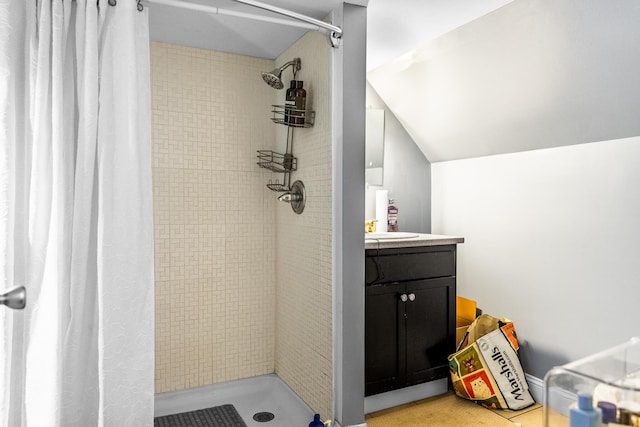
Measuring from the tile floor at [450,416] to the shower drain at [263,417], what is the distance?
0.52 meters

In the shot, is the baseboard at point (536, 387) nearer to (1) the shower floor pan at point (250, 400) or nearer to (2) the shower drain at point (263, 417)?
(1) the shower floor pan at point (250, 400)

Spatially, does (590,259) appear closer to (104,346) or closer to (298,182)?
(298,182)

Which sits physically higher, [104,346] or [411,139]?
[411,139]

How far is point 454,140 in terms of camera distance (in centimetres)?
307

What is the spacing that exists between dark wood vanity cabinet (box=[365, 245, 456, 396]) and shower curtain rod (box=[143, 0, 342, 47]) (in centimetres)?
109

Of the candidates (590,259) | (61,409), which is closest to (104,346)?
(61,409)

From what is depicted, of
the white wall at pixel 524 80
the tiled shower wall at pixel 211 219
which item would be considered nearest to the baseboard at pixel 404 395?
the tiled shower wall at pixel 211 219

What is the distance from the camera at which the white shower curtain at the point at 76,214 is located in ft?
4.99

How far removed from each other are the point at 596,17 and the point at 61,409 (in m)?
2.62

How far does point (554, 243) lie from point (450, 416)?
112 cm

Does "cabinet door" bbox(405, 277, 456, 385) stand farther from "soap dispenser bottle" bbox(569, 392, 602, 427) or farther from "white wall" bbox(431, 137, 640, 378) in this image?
"soap dispenser bottle" bbox(569, 392, 602, 427)

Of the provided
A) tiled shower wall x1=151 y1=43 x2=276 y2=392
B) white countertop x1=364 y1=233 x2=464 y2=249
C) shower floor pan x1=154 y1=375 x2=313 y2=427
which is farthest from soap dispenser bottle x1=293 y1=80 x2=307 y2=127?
shower floor pan x1=154 y1=375 x2=313 y2=427

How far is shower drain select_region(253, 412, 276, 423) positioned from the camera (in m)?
2.38

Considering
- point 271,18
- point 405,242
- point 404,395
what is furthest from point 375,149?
point 404,395
